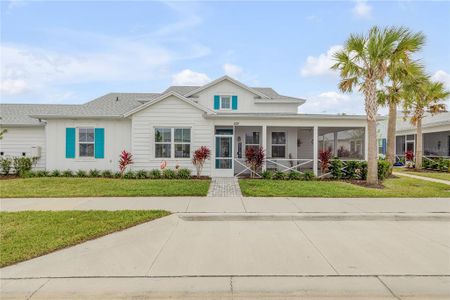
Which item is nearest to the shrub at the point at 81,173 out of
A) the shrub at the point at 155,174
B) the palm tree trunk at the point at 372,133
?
the shrub at the point at 155,174

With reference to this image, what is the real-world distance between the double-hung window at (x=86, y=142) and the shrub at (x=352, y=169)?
1358 cm

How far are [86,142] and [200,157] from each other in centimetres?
646

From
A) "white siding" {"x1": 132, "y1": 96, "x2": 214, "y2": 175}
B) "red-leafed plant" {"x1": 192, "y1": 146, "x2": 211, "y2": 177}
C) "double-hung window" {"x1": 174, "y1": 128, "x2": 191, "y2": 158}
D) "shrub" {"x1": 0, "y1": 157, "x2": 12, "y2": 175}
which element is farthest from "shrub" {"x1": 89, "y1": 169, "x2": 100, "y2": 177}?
"red-leafed plant" {"x1": 192, "y1": 146, "x2": 211, "y2": 177}

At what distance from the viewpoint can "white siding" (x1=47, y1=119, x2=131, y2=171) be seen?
48.8 feet

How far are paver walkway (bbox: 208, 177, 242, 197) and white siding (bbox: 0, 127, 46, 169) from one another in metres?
10.5

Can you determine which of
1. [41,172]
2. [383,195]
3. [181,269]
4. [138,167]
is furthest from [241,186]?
[41,172]

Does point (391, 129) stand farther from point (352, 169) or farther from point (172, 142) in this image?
point (172, 142)

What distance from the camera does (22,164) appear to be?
49.1 feet

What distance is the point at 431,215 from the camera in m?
7.26

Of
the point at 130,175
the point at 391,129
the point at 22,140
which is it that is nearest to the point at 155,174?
the point at 130,175

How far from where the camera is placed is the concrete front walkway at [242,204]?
25.4ft

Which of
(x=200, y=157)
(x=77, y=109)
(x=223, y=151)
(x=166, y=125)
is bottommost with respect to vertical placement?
(x=200, y=157)

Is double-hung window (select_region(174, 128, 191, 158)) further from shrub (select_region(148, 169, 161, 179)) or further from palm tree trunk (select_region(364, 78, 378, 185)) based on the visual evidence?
palm tree trunk (select_region(364, 78, 378, 185))

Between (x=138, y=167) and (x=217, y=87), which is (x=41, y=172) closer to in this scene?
(x=138, y=167)
